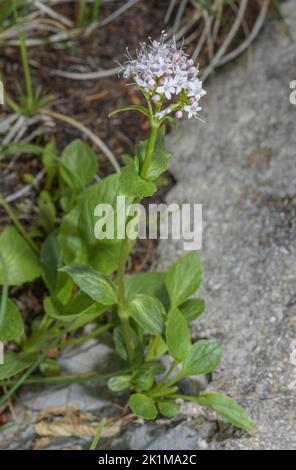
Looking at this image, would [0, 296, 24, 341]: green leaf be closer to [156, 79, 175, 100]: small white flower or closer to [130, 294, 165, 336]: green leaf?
[130, 294, 165, 336]: green leaf

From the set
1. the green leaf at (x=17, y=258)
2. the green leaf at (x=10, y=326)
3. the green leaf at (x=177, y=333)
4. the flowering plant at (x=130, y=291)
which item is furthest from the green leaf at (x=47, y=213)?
the green leaf at (x=177, y=333)

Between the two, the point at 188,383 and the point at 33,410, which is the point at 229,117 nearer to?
the point at 188,383

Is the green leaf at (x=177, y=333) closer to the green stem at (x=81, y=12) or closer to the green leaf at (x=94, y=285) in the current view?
the green leaf at (x=94, y=285)

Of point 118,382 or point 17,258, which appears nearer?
point 118,382

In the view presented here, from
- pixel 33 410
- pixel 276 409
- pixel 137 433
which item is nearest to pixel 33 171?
pixel 33 410

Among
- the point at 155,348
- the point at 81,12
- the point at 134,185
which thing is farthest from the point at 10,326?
the point at 81,12

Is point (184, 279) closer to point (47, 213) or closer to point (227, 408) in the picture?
point (227, 408)
